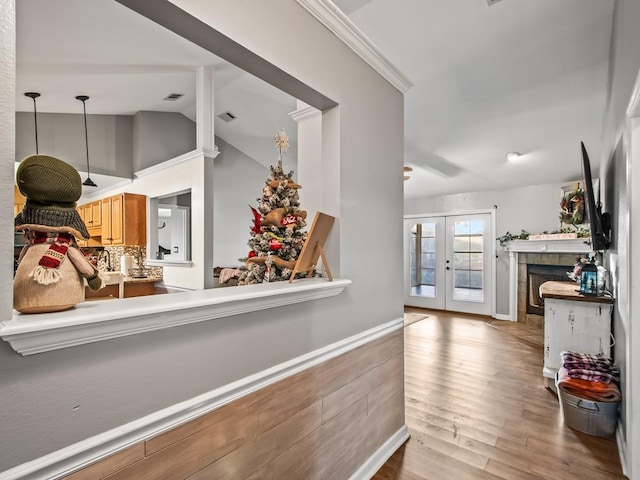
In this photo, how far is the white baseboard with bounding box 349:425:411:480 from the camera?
1830mm

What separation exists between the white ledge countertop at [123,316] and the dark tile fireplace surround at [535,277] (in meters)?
5.23

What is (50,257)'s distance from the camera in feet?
2.71

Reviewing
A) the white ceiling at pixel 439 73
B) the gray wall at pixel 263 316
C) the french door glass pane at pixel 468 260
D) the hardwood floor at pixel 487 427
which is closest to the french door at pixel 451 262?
the french door glass pane at pixel 468 260

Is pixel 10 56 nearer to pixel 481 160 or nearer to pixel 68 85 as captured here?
pixel 68 85

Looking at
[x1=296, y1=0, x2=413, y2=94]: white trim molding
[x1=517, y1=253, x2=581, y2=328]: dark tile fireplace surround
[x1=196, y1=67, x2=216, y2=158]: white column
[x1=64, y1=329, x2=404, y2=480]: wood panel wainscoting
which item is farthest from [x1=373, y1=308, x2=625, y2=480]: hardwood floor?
[x1=196, y1=67, x2=216, y2=158]: white column

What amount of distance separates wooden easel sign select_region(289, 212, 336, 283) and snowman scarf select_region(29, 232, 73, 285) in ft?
2.88

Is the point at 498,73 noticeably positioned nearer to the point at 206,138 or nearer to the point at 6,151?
the point at 206,138

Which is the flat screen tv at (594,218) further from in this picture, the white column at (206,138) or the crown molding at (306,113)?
the white column at (206,138)

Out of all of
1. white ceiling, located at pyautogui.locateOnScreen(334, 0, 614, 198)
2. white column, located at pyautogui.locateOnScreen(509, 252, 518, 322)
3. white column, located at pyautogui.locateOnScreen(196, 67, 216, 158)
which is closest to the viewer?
white ceiling, located at pyautogui.locateOnScreen(334, 0, 614, 198)

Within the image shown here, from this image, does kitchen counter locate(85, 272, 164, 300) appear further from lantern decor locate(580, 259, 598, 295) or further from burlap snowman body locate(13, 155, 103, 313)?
lantern decor locate(580, 259, 598, 295)

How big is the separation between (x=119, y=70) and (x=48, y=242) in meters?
3.60

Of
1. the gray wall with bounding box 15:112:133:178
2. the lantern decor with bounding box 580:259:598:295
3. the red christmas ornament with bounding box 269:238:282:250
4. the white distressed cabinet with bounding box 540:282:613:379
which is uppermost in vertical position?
the gray wall with bounding box 15:112:133:178

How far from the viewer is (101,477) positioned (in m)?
0.88

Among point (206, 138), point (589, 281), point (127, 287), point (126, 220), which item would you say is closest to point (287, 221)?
point (206, 138)
